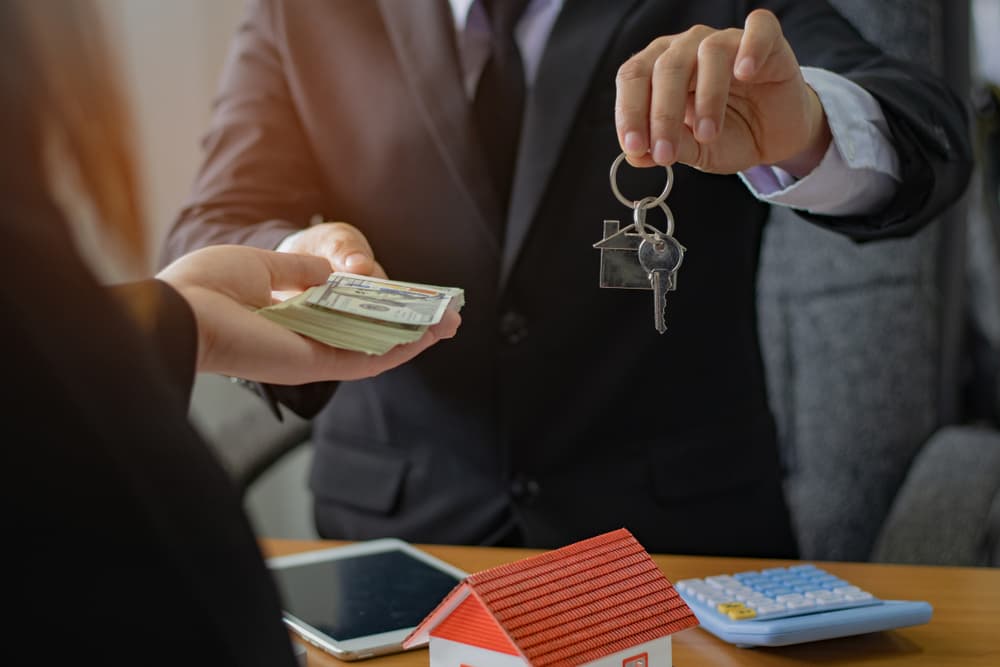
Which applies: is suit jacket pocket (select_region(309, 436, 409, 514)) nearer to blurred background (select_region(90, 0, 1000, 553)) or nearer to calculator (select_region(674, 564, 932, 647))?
blurred background (select_region(90, 0, 1000, 553))

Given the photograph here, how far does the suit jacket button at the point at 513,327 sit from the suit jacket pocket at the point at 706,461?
6.6 inches

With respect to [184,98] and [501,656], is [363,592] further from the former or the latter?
[184,98]

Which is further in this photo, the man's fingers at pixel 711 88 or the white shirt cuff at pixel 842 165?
the white shirt cuff at pixel 842 165

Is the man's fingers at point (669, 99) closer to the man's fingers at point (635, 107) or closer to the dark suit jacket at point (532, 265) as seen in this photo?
the man's fingers at point (635, 107)

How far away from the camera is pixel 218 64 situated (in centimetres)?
192

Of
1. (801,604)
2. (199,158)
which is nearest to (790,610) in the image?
(801,604)

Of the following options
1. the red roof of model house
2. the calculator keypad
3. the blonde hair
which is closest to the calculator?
the calculator keypad

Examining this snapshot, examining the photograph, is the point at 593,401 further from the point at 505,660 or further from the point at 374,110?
the point at 505,660

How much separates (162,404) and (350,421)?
69 cm

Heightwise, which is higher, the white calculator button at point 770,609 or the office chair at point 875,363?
the white calculator button at point 770,609

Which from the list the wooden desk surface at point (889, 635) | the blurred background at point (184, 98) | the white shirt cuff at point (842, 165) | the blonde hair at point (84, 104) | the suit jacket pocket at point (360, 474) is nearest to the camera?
the blonde hair at point (84, 104)

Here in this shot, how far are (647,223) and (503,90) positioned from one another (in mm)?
315

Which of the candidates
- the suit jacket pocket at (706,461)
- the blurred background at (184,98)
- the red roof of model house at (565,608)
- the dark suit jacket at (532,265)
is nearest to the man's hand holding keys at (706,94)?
the dark suit jacket at (532,265)

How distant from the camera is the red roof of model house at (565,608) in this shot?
52 centimetres
